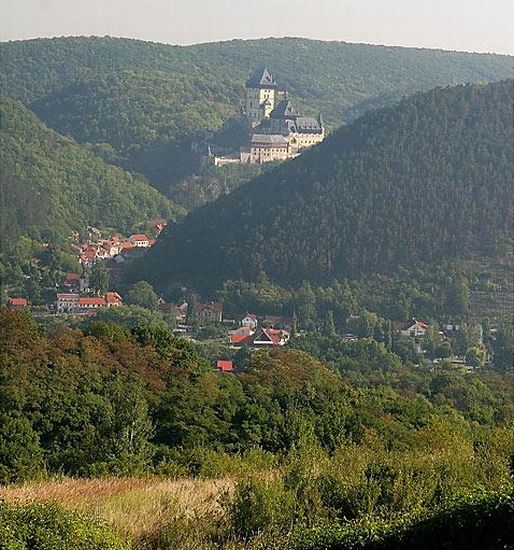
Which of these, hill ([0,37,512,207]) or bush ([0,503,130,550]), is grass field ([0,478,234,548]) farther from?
hill ([0,37,512,207])

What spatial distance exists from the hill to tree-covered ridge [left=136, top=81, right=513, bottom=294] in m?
18.6

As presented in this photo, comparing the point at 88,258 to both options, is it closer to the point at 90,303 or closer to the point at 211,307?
the point at 90,303

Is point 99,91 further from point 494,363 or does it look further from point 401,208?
point 494,363

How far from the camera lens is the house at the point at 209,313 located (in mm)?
36000

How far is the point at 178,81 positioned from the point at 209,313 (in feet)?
175

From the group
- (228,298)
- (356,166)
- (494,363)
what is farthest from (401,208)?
(494,363)

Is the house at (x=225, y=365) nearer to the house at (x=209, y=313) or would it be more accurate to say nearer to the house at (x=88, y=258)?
the house at (x=209, y=313)

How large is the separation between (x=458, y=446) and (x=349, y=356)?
19766 millimetres

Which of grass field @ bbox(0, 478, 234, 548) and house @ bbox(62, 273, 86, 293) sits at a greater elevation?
grass field @ bbox(0, 478, 234, 548)

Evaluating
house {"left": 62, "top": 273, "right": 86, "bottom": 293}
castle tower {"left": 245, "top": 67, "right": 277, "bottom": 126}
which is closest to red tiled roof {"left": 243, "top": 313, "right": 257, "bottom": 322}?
house {"left": 62, "top": 273, "right": 86, "bottom": 293}

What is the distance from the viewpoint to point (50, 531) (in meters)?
5.47

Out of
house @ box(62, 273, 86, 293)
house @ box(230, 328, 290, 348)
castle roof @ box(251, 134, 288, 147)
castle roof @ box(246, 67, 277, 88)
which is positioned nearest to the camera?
house @ box(230, 328, 290, 348)

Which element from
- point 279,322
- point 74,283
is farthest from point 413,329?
point 74,283

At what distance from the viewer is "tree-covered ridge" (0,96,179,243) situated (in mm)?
49431
